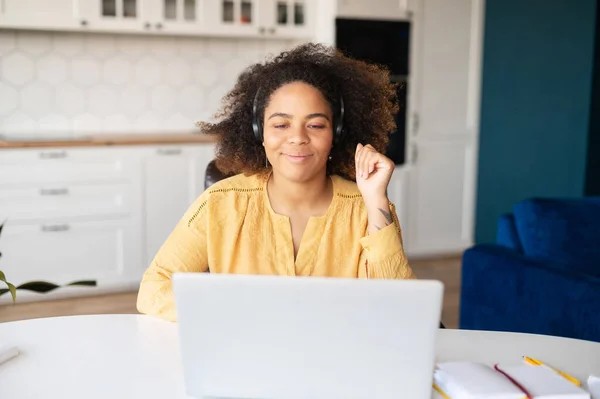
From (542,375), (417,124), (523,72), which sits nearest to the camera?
(542,375)

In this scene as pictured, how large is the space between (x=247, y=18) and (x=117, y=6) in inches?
33.3

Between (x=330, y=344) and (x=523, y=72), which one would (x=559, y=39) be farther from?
(x=330, y=344)

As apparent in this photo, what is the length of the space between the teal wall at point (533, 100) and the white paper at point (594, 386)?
4325 mm

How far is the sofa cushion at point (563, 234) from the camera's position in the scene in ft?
8.38

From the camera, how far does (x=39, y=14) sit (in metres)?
4.04

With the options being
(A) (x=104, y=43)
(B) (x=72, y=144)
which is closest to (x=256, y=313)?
(B) (x=72, y=144)

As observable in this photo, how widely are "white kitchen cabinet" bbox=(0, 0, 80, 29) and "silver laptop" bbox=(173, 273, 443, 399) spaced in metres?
3.53

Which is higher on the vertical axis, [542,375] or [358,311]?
[358,311]

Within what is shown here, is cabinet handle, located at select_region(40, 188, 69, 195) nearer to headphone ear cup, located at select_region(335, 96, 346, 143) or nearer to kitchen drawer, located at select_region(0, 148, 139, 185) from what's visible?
kitchen drawer, located at select_region(0, 148, 139, 185)

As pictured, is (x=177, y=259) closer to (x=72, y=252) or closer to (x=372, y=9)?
(x=72, y=252)

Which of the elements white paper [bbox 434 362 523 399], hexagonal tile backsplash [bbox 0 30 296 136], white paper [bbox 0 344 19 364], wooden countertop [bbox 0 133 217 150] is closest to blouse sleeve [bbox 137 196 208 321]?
white paper [bbox 0 344 19 364]

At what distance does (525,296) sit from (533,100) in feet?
10.7

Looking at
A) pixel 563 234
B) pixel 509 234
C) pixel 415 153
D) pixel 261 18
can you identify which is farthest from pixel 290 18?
pixel 563 234

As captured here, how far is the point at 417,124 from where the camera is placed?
490 cm
